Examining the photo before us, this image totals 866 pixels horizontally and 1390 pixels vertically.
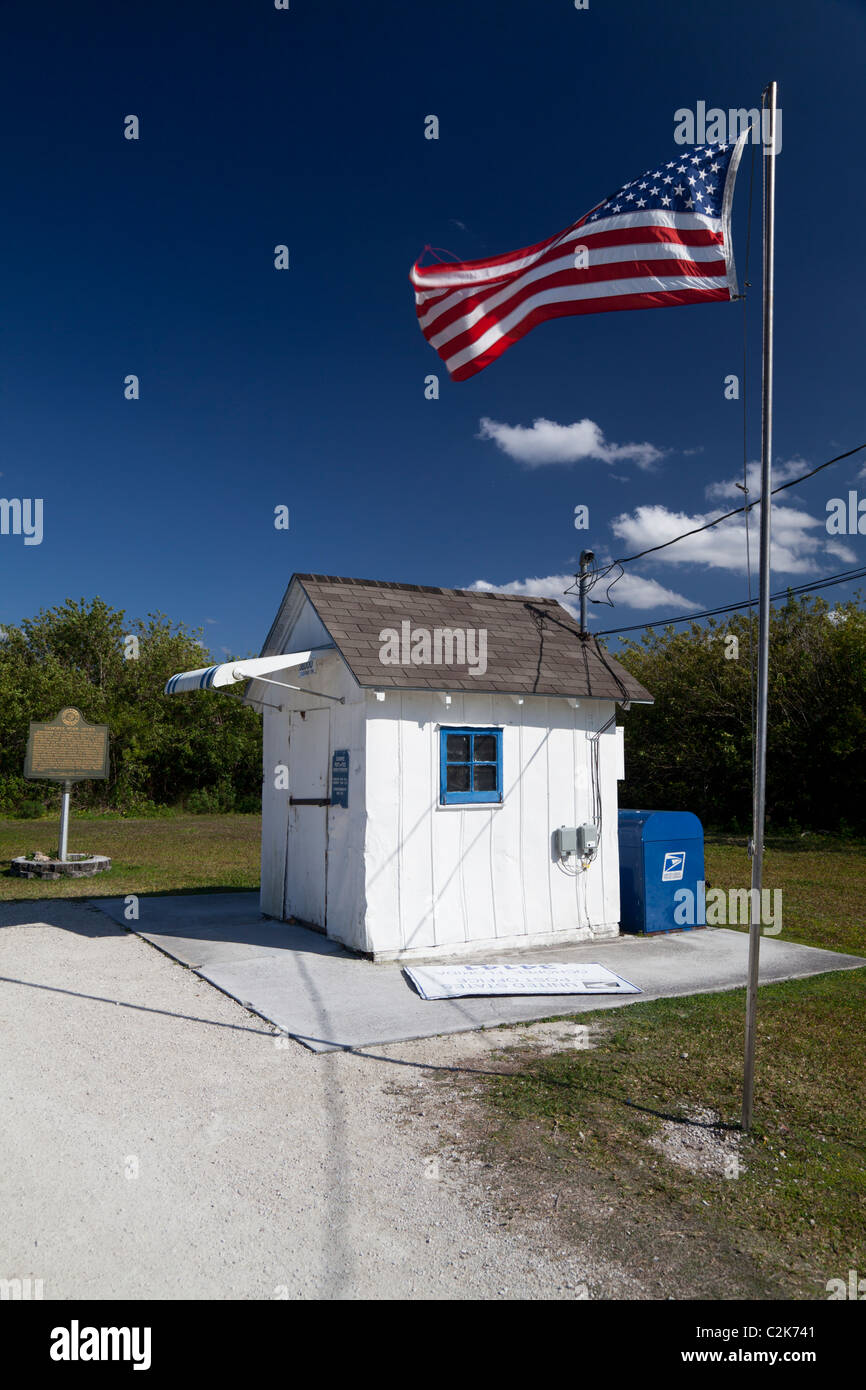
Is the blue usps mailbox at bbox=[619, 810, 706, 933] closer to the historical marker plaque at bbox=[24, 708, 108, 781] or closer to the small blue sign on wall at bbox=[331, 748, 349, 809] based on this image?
the small blue sign on wall at bbox=[331, 748, 349, 809]

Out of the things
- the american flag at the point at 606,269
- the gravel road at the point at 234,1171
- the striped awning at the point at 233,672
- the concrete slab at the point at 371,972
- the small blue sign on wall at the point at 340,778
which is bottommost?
the concrete slab at the point at 371,972

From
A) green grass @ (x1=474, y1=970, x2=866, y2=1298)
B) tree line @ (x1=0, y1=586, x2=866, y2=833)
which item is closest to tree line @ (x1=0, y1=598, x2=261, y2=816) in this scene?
tree line @ (x1=0, y1=586, x2=866, y2=833)

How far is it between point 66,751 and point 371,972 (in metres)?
9.83

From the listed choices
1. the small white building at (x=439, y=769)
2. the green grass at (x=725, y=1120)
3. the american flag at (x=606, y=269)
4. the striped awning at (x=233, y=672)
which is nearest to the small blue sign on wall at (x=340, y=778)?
the small white building at (x=439, y=769)

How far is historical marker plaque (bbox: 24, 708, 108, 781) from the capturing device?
15.4m

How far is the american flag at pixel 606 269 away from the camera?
18.4 feet

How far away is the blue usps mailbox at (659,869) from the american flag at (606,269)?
5533 millimetres

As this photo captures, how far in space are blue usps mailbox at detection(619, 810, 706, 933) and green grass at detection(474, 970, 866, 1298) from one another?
3.06 meters

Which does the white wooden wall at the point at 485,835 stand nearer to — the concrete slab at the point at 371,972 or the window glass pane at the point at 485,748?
the window glass pane at the point at 485,748

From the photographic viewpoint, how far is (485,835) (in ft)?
29.1

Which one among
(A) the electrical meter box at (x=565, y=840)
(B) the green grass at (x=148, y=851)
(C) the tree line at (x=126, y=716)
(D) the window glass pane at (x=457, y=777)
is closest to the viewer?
(D) the window glass pane at (x=457, y=777)

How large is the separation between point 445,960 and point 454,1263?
519 cm
